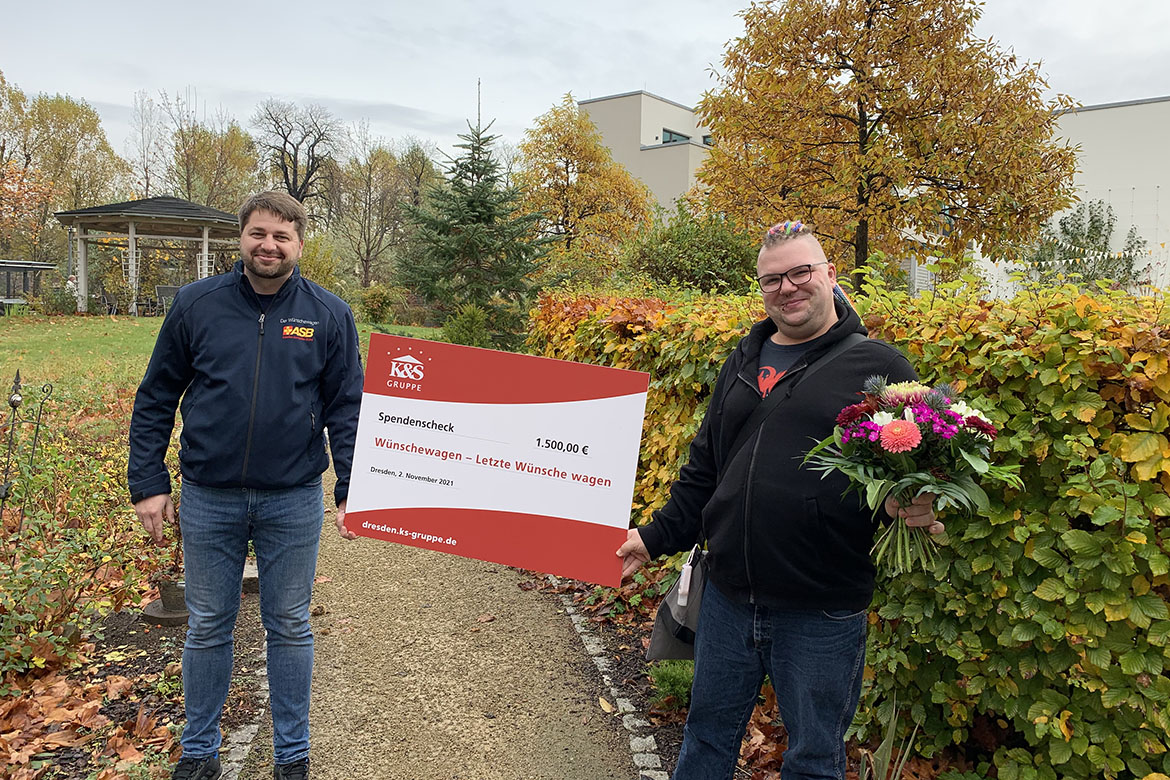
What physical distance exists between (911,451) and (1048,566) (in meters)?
0.96

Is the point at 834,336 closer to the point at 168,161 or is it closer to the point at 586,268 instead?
the point at 586,268

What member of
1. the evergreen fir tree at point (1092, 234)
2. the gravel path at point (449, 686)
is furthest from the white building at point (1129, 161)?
the gravel path at point (449, 686)

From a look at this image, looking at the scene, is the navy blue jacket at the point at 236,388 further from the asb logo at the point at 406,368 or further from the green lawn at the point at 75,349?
the green lawn at the point at 75,349

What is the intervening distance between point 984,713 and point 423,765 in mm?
2228

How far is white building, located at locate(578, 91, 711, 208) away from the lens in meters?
41.2

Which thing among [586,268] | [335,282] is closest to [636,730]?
[586,268]

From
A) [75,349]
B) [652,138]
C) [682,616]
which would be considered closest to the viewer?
[682,616]

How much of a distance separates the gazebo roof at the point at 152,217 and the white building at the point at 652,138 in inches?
912

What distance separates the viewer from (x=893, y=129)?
928cm

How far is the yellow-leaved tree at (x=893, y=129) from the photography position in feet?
28.8

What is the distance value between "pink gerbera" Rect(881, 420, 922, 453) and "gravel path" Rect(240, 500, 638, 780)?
2.11 meters

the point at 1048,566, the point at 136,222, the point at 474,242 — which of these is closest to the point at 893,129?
the point at 474,242

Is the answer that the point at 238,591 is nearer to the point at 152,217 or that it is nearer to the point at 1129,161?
the point at 152,217

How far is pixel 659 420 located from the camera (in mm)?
4762
